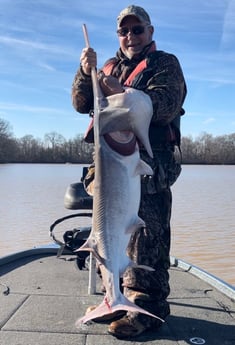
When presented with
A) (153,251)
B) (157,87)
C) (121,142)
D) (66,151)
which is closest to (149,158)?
(157,87)

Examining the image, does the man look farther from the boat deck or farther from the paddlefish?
the paddlefish

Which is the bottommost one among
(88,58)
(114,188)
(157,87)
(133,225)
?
(133,225)

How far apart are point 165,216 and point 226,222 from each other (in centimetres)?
1289

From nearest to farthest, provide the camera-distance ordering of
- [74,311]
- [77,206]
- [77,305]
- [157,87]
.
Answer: [157,87], [74,311], [77,305], [77,206]

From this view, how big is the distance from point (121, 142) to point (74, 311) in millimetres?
2040

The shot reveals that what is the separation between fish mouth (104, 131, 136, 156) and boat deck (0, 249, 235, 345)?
1575 millimetres

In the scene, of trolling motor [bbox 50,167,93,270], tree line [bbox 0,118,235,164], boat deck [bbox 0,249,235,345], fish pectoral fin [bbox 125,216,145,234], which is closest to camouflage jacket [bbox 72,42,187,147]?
fish pectoral fin [bbox 125,216,145,234]

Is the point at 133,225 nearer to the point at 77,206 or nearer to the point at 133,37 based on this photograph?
the point at 133,37

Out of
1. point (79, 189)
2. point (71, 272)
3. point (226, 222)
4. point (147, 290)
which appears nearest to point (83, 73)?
point (147, 290)

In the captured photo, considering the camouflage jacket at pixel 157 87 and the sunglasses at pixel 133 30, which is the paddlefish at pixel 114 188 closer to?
the camouflage jacket at pixel 157 87

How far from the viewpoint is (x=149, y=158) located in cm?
387

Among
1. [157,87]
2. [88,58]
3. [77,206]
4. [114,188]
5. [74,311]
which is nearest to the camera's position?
[114,188]

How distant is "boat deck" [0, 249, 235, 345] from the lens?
373 cm

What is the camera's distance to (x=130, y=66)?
4.09 meters
